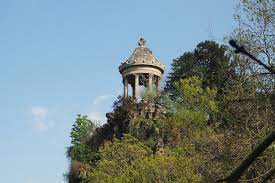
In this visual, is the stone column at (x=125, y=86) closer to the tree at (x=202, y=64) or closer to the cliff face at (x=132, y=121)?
the cliff face at (x=132, y=121)

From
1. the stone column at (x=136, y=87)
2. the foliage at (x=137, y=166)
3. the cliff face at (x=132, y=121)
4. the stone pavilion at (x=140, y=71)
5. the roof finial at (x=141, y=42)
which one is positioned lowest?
the foliage at (x=137, y=166)

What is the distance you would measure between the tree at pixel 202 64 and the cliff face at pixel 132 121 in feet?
10.4

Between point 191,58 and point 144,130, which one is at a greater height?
point 191,58

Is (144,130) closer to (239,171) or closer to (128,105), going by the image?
(128,105)

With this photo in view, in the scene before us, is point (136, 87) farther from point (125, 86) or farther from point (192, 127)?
point (192, 127)

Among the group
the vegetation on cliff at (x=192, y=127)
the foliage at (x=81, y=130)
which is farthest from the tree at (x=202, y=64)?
the foliage at (x=81, y=130)

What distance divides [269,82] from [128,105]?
3207cm

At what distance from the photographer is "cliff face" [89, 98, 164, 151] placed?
4588cm

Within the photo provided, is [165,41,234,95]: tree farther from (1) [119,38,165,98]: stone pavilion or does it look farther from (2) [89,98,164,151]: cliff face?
(2) [89,98,164,151]: cliff face

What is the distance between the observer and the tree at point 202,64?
48.8m

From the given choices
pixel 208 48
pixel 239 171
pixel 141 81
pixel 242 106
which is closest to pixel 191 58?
pixel 208 48

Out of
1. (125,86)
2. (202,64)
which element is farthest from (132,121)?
(202,64)

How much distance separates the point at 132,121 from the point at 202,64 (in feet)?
30.4

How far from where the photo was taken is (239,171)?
2.37m
